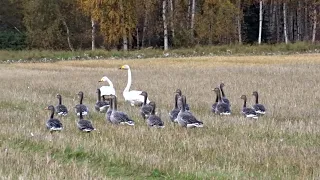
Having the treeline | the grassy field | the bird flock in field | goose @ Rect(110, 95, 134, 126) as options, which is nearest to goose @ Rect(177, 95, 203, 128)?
the bird flock in field

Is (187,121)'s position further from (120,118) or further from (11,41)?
(11,41)

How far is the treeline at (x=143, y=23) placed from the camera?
58.1m

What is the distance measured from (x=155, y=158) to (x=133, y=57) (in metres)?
41.2

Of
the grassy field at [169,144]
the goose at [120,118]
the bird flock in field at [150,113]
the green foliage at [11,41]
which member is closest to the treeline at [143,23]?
the green foliage at [11,41]

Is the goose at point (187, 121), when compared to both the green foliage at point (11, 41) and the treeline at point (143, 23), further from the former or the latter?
the green foliage at point (11, 41)

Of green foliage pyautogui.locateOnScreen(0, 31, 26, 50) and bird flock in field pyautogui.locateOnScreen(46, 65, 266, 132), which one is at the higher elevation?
green foliage pyautogui.locateOnScreen(0, 31, 26, 50)

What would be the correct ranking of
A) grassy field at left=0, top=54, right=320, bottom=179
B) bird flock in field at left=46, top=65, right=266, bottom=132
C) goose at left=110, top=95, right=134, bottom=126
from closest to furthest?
grassy field at left=0, top=54, right=320, bottom=179
bird flock in field at left=46, top=65, right=266, bottom=132
goose at left=110, top=95, right=134, bottom=126

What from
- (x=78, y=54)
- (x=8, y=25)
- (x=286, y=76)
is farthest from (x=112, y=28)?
(x=286, y=76)

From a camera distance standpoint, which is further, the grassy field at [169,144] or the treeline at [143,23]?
the treeline at [143,23]

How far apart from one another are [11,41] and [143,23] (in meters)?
14.8

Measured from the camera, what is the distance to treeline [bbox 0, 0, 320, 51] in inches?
2286

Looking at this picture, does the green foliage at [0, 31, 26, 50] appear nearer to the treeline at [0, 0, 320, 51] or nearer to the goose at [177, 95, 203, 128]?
the treeline at [0, 0, 320, 51]

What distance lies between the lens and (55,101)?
18.8m

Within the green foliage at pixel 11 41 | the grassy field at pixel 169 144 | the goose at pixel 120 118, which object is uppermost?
the green foliage at pixel 11 41
